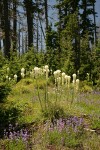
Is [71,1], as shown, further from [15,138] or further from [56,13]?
[15,138]

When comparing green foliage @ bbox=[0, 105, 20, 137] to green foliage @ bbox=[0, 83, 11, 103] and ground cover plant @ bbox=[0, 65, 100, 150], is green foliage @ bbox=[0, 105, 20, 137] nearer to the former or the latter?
ground cover plant @ bbox=[0, 65, 100, 150]

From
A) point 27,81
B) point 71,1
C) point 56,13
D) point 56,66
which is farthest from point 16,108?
point 56,13

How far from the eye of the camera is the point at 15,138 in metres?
6.62

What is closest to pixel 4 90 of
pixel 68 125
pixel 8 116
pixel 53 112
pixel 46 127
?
pixel 8 116

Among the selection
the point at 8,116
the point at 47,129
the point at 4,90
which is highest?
the point at 4,90

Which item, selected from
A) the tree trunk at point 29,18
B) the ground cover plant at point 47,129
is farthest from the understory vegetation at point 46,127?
the tree trunk at point 29,18

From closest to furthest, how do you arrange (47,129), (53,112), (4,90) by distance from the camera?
Result: (47,129)
(53,112)
(4,90)

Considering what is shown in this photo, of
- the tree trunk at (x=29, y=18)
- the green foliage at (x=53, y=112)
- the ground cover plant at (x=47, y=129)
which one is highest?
the tree trunk at (x=29, y=18)

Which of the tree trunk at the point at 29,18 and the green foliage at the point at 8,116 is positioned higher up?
the tree trunk at the point at 29,18

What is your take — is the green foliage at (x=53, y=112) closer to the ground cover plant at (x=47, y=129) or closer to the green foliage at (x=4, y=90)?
the ground cover plant at (x=47, y=129)

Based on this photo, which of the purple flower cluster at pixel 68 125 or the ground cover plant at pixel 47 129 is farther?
the purple flower cluster at pixel 68 125

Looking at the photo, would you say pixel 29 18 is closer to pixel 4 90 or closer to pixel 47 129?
pixel 4 90

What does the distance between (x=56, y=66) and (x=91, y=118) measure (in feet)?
48.6

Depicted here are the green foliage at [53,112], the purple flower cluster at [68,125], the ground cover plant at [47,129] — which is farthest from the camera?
the green foliage at [53,112]
